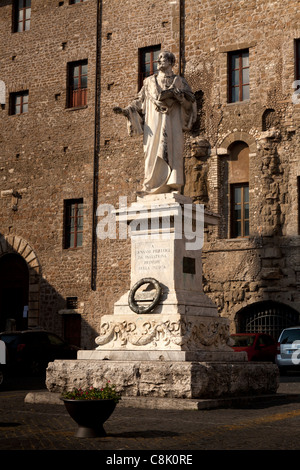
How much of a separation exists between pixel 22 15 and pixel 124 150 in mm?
7582

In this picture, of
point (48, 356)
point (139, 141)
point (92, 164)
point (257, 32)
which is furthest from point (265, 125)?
point (48, 356)

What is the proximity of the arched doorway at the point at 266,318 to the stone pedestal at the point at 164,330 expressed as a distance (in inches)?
421

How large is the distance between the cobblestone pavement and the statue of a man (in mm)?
3606

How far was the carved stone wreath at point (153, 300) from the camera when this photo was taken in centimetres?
1089

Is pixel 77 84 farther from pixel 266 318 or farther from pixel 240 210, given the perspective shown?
pixel 266 318

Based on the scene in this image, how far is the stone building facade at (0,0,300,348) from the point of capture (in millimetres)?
22672

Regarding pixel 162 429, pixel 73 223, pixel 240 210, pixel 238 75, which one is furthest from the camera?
pixel 73 223

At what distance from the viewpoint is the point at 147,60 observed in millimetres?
25922

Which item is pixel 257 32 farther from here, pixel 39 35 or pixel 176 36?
pixel 39 35

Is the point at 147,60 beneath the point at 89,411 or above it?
above

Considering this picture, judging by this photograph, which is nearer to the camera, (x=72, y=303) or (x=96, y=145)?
(x=72, y=303)

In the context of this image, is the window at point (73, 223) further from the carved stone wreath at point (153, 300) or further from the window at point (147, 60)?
the carved stone wreath at point (153, 300)

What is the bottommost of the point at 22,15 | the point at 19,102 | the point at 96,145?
the point at 96,145

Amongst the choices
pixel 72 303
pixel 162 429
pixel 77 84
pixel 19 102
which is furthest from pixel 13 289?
pixel 162 429
